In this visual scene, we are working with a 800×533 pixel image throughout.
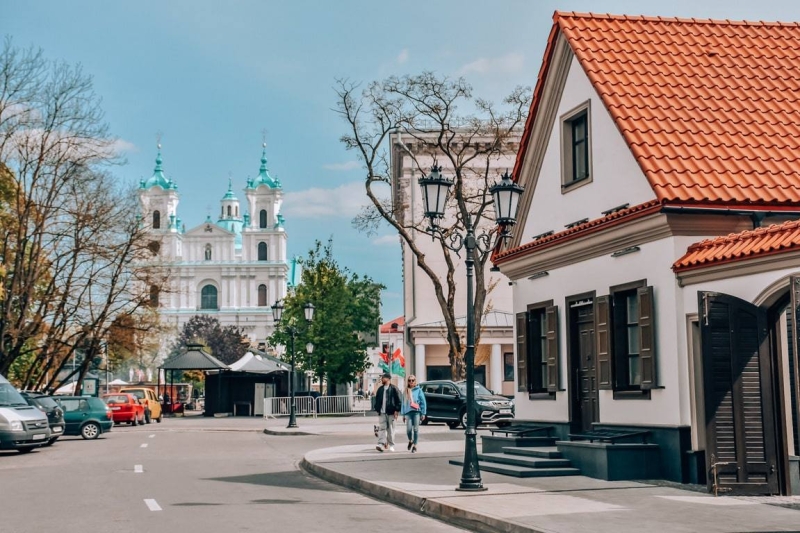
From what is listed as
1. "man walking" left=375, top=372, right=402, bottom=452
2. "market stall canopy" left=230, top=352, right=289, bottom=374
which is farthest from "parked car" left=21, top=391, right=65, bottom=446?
"market stall canopy" left=230, top=352, right=289, bottom=374

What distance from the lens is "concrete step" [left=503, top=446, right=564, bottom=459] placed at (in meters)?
18.1

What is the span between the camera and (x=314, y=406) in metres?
55.3

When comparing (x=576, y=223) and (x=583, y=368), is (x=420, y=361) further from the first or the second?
(x=583, y=368)

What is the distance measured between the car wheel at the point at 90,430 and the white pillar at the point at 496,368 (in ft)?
95.5

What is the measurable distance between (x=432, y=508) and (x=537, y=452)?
4904 millimetres

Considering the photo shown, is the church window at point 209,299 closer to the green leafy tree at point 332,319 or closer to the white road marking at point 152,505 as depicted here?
the green leafy tree at point 332,319

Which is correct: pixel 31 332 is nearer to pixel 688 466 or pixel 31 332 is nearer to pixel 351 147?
pixel 351 147

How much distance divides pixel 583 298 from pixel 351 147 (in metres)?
26.5

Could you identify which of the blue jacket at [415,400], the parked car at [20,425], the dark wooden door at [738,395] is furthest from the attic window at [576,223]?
the parked car at [20,425]

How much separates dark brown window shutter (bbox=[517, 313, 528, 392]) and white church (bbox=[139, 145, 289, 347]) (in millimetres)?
135058

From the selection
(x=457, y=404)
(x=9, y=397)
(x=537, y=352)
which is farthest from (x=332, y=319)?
(x=537, y=352)

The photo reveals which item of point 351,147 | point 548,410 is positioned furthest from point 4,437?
point 351,147

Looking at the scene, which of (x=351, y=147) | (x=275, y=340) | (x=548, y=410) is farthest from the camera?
A: (x=275, y=340)

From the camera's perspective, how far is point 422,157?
2445 inches
